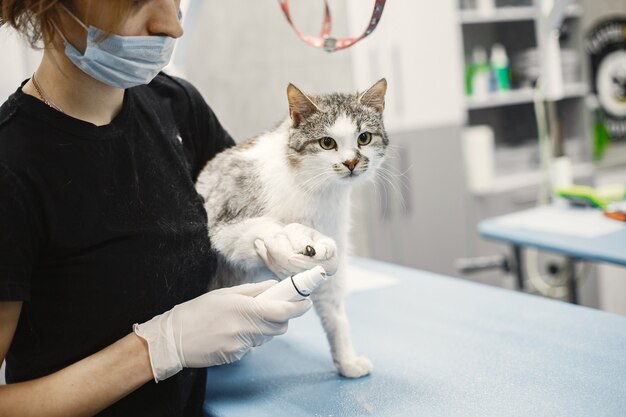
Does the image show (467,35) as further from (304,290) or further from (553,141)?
(304,290)

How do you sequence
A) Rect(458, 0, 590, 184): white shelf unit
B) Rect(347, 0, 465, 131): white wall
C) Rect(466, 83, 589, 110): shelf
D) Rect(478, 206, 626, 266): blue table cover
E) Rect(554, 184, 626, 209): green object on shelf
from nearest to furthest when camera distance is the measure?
Rect(478, 206, 626, 266): blue table cover → Rect(554, 184, 626, 209): green object on shelf → Rect(347, 0, 465, 131): white wall → Rect(466, 83, 589, 110): shelf → Rect(458, 0, 590, 184): white shelf unit

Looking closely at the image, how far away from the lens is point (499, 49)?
3.71 metres

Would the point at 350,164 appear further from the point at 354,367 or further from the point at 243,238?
the point at 354,367

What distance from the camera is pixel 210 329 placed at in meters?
0.93

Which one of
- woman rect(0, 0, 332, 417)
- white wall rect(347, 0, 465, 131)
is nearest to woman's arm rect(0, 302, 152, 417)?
woman rect(0, 0, 332, 417)

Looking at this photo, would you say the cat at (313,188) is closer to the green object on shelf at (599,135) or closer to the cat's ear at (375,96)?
the cat's ear at (375,96)

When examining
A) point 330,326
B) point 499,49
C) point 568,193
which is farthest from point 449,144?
point 330,326

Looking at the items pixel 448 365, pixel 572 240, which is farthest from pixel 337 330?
pixel 572 240

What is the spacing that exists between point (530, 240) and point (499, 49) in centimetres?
228

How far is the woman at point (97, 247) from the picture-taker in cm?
84

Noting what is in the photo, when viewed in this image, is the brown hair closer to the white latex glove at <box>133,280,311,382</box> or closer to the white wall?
the white latex glove at <box>133,280,311,382</box>

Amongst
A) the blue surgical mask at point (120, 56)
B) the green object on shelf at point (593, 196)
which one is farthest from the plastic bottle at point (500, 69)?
the blue surgical mask at point (120, 56)

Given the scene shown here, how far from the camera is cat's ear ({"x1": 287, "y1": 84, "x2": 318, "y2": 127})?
105cm

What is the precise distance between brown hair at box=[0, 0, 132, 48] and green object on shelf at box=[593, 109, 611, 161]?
3.85 meters
